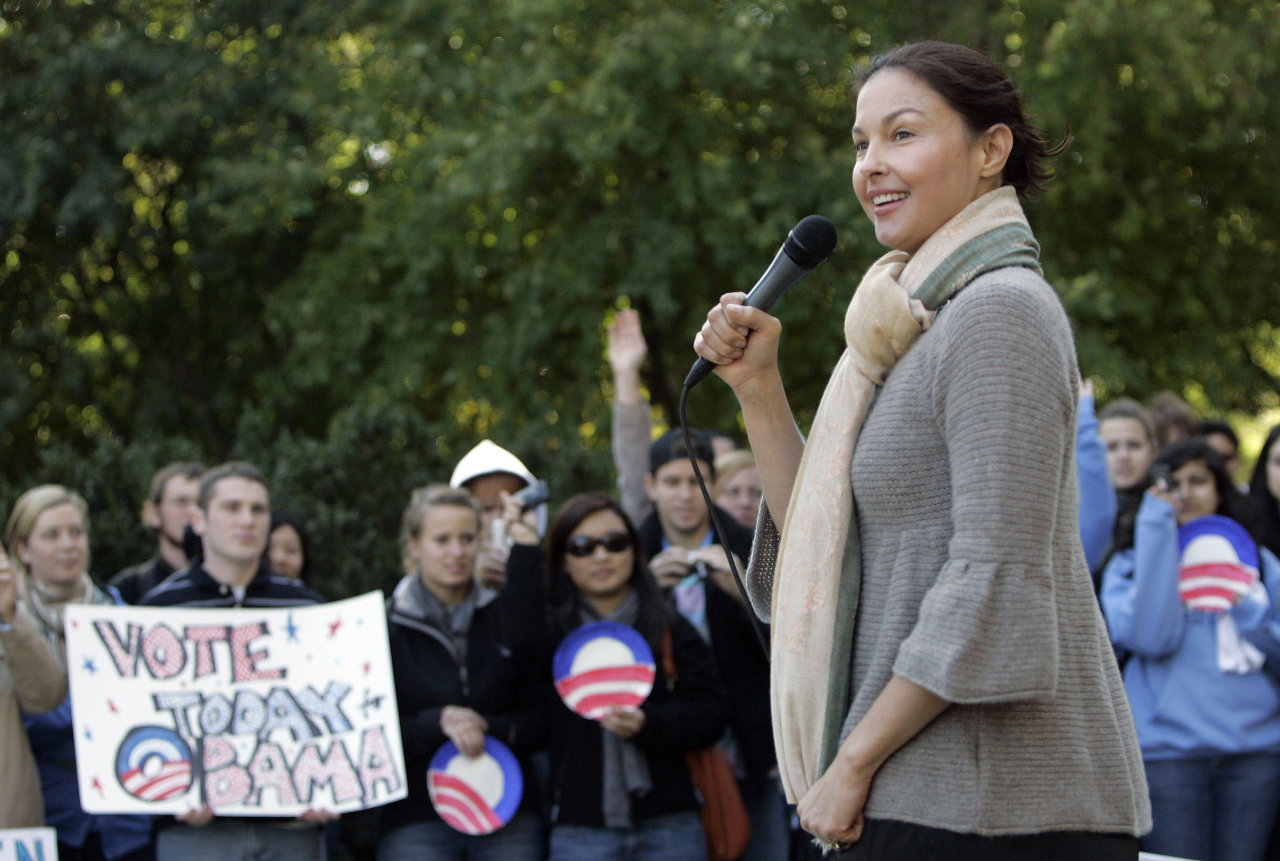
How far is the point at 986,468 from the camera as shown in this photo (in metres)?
→ 1.80

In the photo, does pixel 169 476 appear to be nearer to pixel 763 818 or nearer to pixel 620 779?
pixel 620 779

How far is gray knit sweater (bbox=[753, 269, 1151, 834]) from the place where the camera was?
1787 millimetres

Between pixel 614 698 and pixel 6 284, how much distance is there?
11.1m

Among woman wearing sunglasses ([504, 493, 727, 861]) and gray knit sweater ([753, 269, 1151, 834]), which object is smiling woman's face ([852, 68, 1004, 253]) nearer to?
gray knit sweater ([753, 269, 1151, 834])

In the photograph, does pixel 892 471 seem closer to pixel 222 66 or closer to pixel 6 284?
pixel 222 66

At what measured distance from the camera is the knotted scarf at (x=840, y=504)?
198cm

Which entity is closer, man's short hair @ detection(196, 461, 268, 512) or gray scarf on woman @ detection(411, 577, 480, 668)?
gray scarf on woman @ detection(411, 577, 480, 668)

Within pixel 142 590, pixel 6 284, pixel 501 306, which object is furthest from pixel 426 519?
pixel 6 284

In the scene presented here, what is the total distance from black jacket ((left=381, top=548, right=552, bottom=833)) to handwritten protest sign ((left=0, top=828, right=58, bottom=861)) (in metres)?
1.15

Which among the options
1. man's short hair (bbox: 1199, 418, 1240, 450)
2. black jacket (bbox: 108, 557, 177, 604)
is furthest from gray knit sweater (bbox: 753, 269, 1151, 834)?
man's short hair (bbox: 1199, 418, 1240, 450)

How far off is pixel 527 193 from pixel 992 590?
986cm

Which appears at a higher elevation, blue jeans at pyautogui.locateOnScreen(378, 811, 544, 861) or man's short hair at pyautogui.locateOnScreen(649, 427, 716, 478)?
man's short hair at pyautogui.locateOnScreen(649, 427, 716, 478)

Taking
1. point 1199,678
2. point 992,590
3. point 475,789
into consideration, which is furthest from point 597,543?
point 992,590

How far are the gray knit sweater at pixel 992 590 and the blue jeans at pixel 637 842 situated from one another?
3.14 metres
